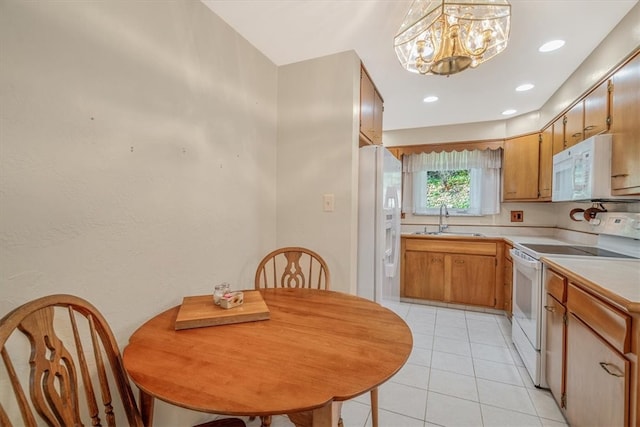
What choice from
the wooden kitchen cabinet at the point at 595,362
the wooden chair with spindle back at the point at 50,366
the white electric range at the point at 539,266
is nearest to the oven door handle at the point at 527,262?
the white electric range at the point at 539,266

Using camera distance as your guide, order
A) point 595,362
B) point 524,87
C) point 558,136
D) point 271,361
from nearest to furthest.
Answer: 1. point 271,361
2. point 595,362
3. point 558,136
4. point 524,87

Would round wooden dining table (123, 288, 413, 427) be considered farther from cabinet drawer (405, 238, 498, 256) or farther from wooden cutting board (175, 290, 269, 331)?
cabinet drawer (405, 238, 498, 256)

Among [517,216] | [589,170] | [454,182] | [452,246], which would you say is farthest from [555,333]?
[454,182]

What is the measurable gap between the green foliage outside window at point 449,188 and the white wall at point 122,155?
3022 millimetres

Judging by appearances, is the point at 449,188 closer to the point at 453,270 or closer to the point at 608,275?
the point at 453,270

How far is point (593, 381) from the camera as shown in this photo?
4.10ft

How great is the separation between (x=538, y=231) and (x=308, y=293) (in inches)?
129

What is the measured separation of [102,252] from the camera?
107 centimetres

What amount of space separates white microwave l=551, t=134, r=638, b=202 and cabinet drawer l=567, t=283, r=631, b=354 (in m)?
0.69

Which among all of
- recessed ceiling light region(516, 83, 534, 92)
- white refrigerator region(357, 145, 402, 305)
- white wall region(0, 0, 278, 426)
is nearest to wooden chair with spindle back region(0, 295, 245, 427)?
white wall region(0, 0, 278, 426)

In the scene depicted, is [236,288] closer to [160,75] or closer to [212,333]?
[212,333]

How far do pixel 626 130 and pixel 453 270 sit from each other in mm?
2125

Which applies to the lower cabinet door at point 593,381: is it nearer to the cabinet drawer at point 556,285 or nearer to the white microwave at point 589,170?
the cabinet drawer at point 556,285

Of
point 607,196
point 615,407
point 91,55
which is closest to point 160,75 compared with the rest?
point 91,55
